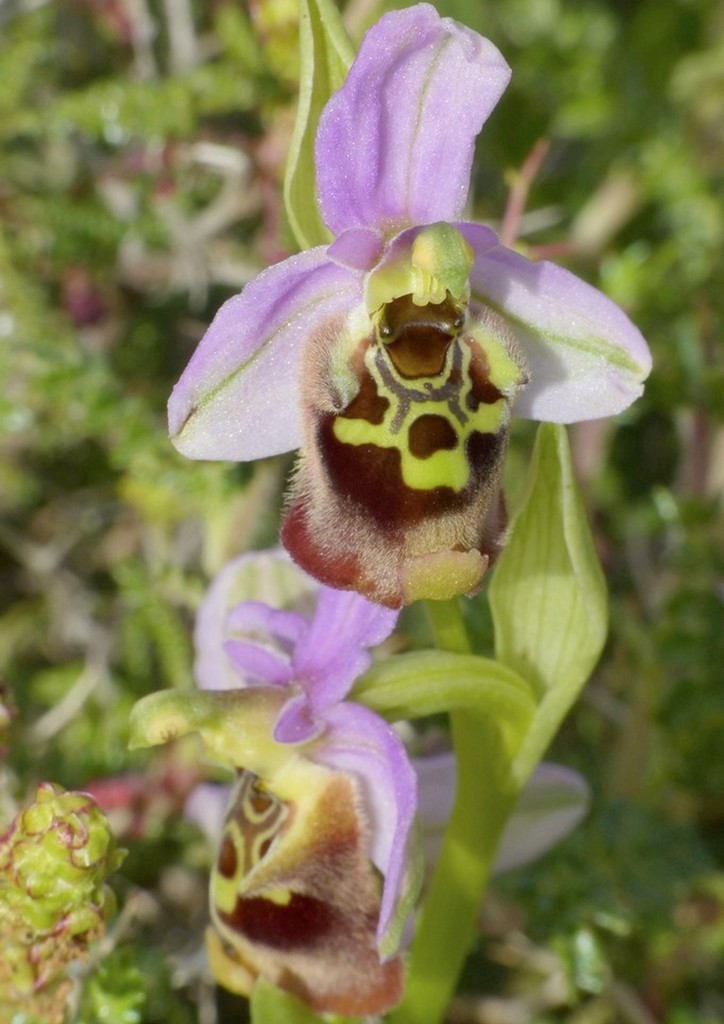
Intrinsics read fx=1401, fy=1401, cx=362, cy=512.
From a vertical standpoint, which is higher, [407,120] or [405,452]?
[407,120]

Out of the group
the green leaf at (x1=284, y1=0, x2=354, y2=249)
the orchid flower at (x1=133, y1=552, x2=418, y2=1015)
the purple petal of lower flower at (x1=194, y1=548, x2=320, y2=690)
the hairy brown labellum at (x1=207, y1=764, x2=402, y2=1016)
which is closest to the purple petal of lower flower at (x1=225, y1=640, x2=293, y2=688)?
the orchid flower at (x1=133, y1=552, x2=418, y2=1015)

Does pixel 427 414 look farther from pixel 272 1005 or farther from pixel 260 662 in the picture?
pixel 272 1005

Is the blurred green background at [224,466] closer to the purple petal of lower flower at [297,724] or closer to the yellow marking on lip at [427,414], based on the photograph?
the purple petal of lower flower at [297,724]

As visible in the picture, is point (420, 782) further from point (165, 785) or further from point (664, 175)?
point (664, 175)

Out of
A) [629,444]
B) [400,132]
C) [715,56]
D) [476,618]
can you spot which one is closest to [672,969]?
[476,618]

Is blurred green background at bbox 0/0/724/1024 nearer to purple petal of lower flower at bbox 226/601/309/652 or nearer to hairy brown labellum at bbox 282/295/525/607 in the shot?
purple petal of lower flower at bbox 226/601/309/652

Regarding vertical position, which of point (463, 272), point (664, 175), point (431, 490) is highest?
point (463, 272)

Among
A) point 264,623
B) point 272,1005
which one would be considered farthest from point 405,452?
point 272,1005
